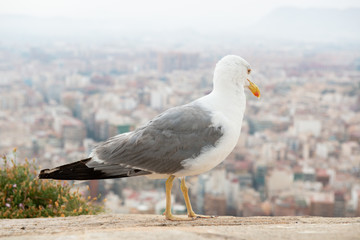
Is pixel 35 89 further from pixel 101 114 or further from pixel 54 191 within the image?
pixel 54 191

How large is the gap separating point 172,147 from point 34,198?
4.34ft

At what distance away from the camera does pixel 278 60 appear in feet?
133

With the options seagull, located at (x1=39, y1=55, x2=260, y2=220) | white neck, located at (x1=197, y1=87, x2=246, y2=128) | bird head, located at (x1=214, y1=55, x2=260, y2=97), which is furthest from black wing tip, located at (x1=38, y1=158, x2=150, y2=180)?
bird head, located at (x1=214, y1=55, x2=260, y2=97)

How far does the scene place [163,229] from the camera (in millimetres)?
2055

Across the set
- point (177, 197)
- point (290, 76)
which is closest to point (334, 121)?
point (290, 76)

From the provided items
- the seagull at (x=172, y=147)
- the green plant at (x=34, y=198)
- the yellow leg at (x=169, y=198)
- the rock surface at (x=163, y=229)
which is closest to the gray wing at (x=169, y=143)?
the seagull at (x=172, y=147)

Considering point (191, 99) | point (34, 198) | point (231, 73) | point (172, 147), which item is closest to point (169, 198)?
point (172, 147)

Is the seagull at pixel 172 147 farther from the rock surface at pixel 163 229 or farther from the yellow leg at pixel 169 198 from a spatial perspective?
the rock surface at pixel 163 229

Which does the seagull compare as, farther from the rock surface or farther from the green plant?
the green plant

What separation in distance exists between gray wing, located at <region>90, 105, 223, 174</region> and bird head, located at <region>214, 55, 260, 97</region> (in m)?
0.22

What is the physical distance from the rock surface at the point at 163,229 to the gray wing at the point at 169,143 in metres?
0.29

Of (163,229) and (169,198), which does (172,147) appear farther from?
(163,229)

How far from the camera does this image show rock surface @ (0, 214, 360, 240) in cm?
188

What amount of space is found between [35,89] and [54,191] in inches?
1119
